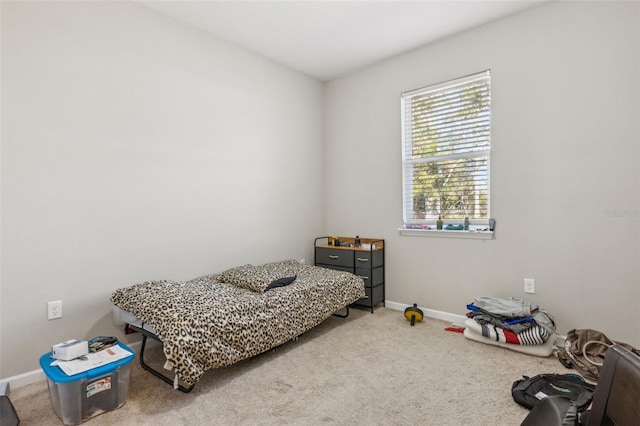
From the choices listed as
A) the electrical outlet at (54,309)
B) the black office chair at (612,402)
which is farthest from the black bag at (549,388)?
the electrical outlet at (54,309)

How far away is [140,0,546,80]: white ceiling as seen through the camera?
104 inches

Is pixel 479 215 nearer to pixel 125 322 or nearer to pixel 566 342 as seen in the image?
pixel 566 342

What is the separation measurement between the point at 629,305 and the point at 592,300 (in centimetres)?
20

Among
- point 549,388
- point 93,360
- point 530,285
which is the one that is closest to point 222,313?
point 93,360

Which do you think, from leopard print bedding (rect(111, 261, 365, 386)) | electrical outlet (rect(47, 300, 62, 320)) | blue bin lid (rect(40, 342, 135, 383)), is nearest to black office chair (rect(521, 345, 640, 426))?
leopard print bedding (rect(111, 261, 365, 386))

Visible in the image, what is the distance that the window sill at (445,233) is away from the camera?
118 inches

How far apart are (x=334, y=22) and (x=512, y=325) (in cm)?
285

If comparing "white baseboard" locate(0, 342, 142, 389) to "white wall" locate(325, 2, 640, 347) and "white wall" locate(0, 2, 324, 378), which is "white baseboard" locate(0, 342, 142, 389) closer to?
"white wall" locate(0, 2, 324, 378)

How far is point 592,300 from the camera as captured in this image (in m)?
2.50

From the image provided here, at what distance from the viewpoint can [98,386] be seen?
177 centimetres

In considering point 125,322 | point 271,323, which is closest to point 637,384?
point 271,323

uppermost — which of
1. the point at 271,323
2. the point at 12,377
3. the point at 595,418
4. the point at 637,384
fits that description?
the point at 637,384

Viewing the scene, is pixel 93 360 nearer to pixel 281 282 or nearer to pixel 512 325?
pixel 281 282

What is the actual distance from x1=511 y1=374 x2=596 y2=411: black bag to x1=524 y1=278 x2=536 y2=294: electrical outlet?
0.80m
